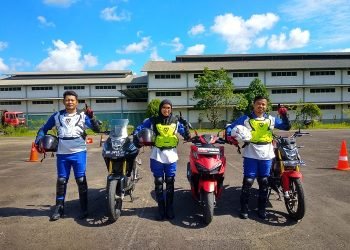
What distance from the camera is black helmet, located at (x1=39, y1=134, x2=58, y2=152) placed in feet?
17.2

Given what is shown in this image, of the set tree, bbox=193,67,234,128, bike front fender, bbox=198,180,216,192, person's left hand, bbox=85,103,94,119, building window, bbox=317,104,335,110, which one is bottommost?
bike front fender, bbox=198,180,216,192

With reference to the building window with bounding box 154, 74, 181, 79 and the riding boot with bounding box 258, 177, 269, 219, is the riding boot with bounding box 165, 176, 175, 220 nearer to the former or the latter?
the riding boot with bounding box 258, 177, 269, 219

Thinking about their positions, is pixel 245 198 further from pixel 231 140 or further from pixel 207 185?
pixel 231 140

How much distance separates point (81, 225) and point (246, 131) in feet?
9.71

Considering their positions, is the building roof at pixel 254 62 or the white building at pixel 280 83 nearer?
the white building at pixel 280 83

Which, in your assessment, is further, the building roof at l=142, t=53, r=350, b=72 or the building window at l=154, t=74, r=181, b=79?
the building window at l=154, t=74, r=181, b=79

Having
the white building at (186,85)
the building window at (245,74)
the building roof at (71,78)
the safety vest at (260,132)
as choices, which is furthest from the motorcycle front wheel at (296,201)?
the building roof at (71,78)

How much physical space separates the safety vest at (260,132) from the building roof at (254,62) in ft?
125

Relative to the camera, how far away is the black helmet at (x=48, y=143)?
5230 millimetres

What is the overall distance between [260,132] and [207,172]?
1182 millimetres

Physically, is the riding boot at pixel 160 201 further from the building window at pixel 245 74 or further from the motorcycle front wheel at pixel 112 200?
the building window at pixel 245 74

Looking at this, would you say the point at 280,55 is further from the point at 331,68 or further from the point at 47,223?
the point at 47,223

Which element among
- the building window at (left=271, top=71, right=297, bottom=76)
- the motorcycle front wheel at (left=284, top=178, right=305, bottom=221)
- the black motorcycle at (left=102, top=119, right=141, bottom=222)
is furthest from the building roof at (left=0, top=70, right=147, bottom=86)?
the motorcycle front wheel at (left=284, top=178, right=305, bottom=221)

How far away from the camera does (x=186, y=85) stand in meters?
43.3
